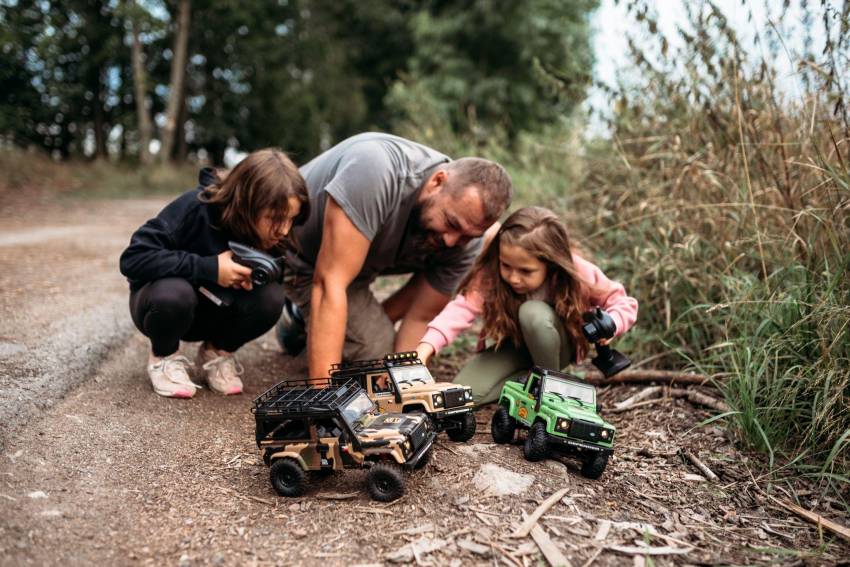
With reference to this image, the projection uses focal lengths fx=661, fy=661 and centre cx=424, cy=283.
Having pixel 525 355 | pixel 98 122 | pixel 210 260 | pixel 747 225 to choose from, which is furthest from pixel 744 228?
pixel 98 122

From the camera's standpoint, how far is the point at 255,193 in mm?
3473

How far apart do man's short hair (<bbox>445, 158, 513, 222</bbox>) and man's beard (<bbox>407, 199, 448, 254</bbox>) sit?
23cm

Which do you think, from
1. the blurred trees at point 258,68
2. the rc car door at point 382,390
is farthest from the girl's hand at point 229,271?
the blurred trees at point 258,68

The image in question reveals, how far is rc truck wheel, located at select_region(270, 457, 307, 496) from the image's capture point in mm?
2607

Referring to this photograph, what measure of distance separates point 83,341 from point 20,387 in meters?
0.88

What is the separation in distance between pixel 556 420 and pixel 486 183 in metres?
1.40

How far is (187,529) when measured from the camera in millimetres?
2402

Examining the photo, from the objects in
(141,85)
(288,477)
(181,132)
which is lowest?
(181,132)

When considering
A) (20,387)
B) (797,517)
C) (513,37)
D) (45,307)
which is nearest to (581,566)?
(797,517)

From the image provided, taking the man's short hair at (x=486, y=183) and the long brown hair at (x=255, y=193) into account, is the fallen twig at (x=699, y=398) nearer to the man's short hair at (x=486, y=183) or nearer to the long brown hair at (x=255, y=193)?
the man's short hair at (x=486, y=183)

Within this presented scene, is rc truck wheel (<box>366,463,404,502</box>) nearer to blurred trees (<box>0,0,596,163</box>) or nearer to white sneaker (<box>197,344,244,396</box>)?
white sneaker (<box>197,344,244,396</box>)

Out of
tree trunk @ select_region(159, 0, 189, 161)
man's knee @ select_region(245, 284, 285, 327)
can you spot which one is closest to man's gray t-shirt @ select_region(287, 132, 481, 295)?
man's knee @ select_region(245, 284, 285, 327)

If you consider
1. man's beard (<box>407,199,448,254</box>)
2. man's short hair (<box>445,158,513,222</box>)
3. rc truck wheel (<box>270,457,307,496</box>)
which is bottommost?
rc truck wheel (<box>270,457,307,496</box>)

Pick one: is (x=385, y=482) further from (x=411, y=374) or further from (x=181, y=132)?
(x=181, y=132)
